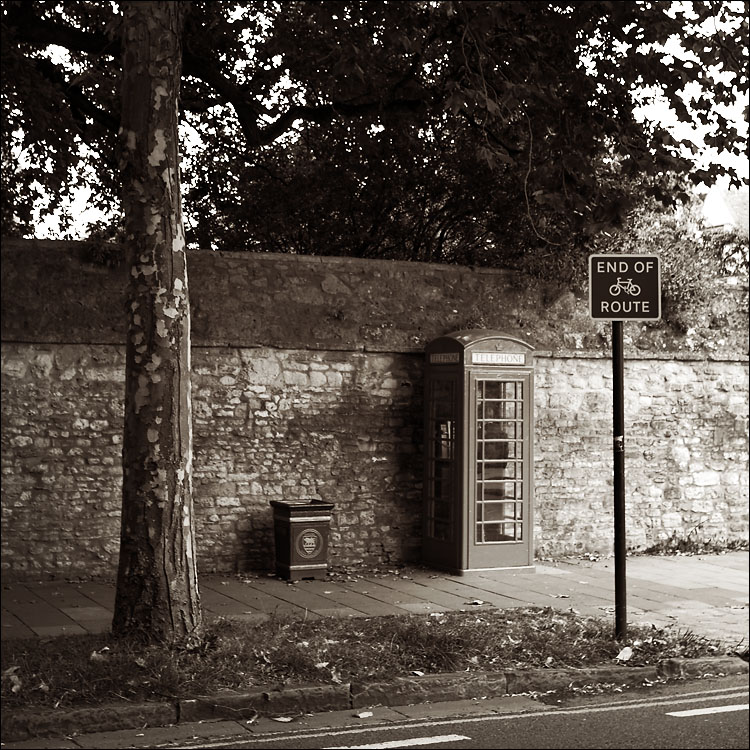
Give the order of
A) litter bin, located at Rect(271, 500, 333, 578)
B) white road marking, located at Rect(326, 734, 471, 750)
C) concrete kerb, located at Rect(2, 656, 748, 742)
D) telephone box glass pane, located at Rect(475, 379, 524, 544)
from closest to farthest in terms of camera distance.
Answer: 1. white road marking, located at Rect(326, 734, 471, 750)
2. concrete kerb, located at Rect(2, 656, 748, 742)
3. litter bin, located at Rect(271, 500, 333, 578)
4. telephone box glass pane, located at Rect(475, 379, 524, 544)

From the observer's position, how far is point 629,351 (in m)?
13.8

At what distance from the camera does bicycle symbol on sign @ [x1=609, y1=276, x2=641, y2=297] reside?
28.0 ft

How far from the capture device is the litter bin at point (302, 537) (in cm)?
1148

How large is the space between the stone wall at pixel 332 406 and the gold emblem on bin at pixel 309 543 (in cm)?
62

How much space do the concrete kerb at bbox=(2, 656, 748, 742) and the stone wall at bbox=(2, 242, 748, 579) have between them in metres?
4.94

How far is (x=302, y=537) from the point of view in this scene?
1155 centimetres

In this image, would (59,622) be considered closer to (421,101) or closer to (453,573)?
(453,573)

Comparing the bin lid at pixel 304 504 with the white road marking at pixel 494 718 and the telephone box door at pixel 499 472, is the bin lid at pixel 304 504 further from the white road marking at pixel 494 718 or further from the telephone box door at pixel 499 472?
the white road marking at pixel 494 718

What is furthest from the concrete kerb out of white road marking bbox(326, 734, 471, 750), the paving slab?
the paving slab

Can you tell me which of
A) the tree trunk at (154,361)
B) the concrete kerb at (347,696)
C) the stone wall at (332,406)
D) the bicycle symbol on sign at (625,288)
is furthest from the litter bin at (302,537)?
the bicycle symbol on sign at (625,288)

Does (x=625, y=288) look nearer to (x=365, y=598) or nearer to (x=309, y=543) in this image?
(x=365, y=598)

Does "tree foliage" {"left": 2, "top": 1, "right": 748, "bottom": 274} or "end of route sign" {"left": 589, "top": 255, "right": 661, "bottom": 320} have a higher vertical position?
"tree foliage" {"left": 2, "top": 1, "right": 748, "bottom": 274}

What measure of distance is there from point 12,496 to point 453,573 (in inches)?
187

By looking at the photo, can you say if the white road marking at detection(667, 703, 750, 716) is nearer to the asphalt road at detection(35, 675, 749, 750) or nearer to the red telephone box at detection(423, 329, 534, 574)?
the asphalt road at detection(35, 675, 749, 750)
